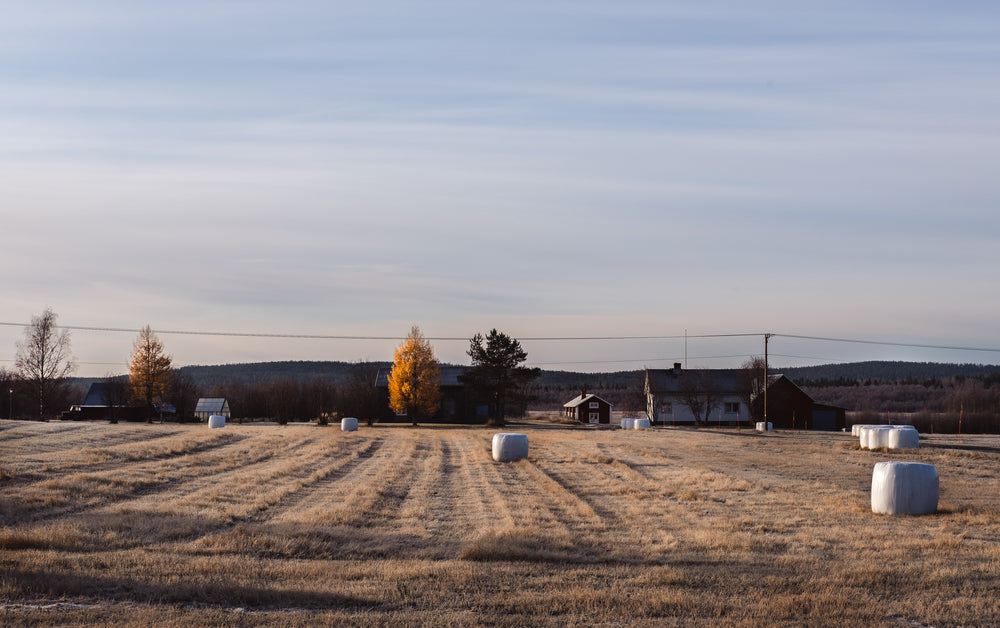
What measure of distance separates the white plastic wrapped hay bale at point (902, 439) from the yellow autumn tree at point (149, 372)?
66.1 m

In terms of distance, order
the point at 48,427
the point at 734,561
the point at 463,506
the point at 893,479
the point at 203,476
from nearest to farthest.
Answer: the point at 734,561 < the point at 893,479 < the point at 463,506 < the point at 203,476 < the point at 48,427

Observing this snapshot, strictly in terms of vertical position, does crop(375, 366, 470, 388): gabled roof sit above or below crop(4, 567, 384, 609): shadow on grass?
above

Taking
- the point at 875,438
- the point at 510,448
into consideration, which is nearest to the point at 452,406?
the point at 875,438

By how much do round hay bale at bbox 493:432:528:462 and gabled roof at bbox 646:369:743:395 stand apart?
64120 millimetres

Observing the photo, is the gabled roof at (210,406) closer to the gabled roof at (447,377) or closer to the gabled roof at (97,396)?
the gabled roof at (97,396)

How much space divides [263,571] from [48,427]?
4152 centimetres

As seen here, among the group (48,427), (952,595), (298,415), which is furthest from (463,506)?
(298,415)

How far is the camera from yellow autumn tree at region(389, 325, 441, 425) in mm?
84500

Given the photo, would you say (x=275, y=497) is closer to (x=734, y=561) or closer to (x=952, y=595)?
(x=734, y=561)

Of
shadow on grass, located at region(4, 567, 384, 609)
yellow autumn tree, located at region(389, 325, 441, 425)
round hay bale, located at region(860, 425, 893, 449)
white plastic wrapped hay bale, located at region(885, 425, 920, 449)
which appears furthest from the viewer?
yellow autumn tree, located at region(389, 325, 441, 425)

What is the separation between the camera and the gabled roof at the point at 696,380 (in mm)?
98000

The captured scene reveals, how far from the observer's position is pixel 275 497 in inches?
870

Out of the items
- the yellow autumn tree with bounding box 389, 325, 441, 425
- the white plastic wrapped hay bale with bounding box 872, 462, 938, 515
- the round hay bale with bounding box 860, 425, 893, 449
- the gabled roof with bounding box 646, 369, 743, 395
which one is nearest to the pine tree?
the yellow autumn tree with bounding box 389, 325, 441, 425

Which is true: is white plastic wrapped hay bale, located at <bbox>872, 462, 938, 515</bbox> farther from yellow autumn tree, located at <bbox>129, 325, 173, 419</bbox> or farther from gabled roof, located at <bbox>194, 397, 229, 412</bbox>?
gabled roof, located at <bbox>194, 397, 229, 412</bbox>
